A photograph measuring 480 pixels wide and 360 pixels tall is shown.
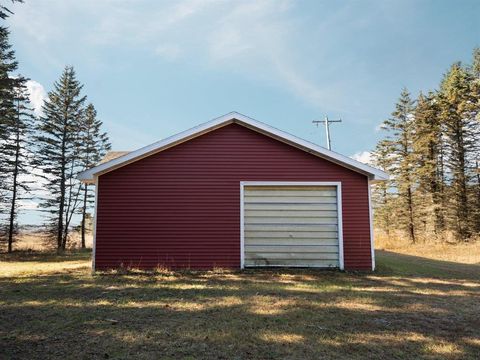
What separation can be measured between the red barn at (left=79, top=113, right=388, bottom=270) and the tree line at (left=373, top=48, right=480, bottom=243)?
60.0 feet

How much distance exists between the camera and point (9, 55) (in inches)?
792

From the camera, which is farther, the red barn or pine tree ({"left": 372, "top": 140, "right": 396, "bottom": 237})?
pine tree ({"left": 372, "top": 140, "right": 396, "bottom": 237})

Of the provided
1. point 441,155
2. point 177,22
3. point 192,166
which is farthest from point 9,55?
point 441,155

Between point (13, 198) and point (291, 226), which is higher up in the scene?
point (13, 198)

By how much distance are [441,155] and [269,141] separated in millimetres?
21698

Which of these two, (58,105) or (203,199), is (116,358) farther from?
(58,105)

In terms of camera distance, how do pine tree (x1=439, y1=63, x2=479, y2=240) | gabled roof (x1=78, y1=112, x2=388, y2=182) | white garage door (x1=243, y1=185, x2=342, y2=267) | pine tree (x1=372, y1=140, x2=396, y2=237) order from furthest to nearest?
1. pine tree (x1=372, y1=140, x2=396, y2=237)
2. pine tree (x1=439, y1=63, x2=479, y2=240)
3. white garage door (x1=243, y1=185, x2=342, y2=267)
4. gabled roof (x1=78, y1=112, x2=388, y2=182)

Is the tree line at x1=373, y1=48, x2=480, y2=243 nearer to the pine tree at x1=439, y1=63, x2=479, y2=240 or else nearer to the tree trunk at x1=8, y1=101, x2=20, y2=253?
the pine tree at x1=439, y1=63, x2=479, y2=240

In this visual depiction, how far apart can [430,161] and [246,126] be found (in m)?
20.7

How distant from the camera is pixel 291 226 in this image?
10.3m

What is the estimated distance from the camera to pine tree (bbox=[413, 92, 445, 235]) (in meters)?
25.3

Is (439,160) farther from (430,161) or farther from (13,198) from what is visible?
(13,198)

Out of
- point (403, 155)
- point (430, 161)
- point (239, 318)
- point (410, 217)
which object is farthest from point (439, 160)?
point (239, 318)

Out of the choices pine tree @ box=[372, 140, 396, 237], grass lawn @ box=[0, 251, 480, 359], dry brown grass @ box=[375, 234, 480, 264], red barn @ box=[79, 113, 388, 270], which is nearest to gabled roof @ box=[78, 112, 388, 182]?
red barn @ box=[79, 113, 388, 270]
